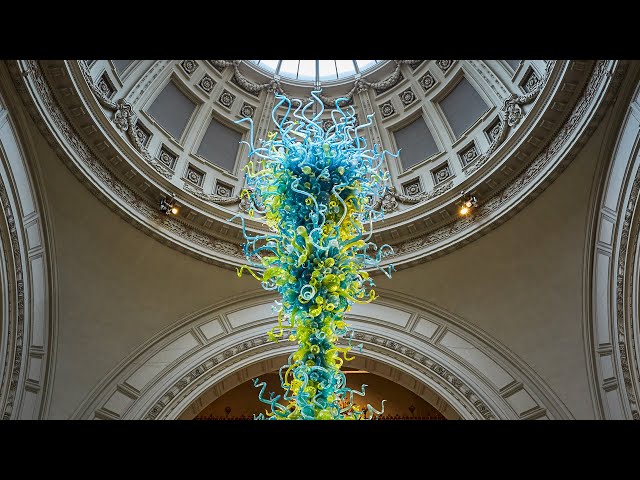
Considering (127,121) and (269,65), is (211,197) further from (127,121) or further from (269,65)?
(269,65)

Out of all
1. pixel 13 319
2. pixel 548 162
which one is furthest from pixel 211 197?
pixel 548 162

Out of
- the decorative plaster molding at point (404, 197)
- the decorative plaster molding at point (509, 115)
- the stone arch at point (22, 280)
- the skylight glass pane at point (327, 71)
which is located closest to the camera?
the stone arch at point (22, 280)

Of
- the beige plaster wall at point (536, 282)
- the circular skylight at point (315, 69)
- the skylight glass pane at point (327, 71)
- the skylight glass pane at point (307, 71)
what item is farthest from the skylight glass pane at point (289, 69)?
Result: the beige plaster wall at point (536, 282)

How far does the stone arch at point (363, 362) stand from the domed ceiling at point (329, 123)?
3.77 feet

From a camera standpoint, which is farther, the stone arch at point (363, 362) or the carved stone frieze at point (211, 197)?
the carved stone frieze at point (211, 197)

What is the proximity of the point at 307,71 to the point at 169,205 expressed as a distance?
5.80 meters

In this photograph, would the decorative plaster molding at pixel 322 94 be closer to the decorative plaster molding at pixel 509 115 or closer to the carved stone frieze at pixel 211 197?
the carved stone frieze at pixel 211 197

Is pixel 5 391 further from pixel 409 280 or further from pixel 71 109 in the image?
pixel 409 280

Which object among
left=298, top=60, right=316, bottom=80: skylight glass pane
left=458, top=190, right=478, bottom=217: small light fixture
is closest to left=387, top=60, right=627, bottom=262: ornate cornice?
left=458, top=190, right=478, bottom=217: small light fixture

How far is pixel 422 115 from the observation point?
1241cm

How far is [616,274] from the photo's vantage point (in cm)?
782

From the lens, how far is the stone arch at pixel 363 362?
8930 millimetres

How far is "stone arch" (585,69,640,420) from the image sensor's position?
7.43 meters
